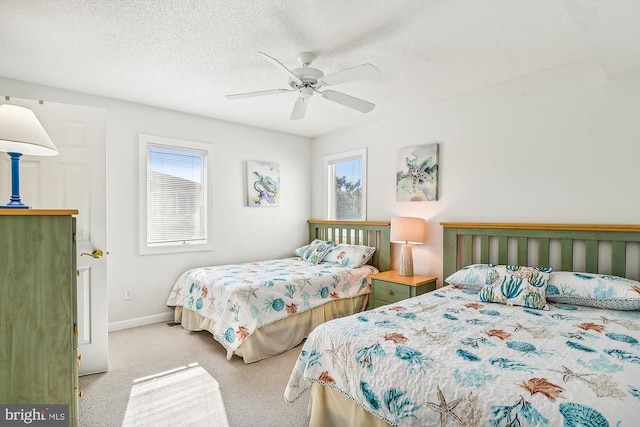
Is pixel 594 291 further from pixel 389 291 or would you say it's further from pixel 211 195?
pixel 211 195

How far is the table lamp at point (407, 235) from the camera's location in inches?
134

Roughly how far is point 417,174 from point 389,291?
1356mm

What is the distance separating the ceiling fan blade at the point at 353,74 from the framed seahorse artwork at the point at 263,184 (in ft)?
7.67

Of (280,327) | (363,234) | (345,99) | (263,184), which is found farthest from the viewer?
(263,184)

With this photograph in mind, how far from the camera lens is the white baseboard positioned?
3.47 m

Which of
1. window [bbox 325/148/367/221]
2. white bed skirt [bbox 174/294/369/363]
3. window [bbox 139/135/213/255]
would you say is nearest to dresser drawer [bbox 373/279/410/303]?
white bed skirt [bbox 174/294/369/363]

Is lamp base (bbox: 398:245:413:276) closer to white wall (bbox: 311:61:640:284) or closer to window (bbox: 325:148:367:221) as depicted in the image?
white wall (bbox: 311:61:640:284)

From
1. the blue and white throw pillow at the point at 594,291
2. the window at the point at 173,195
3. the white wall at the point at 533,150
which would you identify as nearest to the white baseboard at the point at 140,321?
the window at the point at 173,195

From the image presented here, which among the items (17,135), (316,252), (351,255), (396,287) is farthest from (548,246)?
(17,135)

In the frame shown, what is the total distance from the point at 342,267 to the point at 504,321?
2085 millimetres

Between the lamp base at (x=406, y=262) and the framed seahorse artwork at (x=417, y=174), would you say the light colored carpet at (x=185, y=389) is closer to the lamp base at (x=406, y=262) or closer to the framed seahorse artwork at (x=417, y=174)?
the lamp base at (x=406, y=262)

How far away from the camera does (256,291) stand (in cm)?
290

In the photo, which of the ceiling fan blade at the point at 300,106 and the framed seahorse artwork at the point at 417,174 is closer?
the ceiling fan blade at the point at 300,106

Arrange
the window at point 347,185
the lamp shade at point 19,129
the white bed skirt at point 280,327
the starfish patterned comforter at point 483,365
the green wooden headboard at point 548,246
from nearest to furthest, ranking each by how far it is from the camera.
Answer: the starfish patterned comforter at point 483,365
the lamp shade at point 19,129
the green wooden headboard at point 548,246
the white bed skirt at point 280,327
the window at point 347,185
